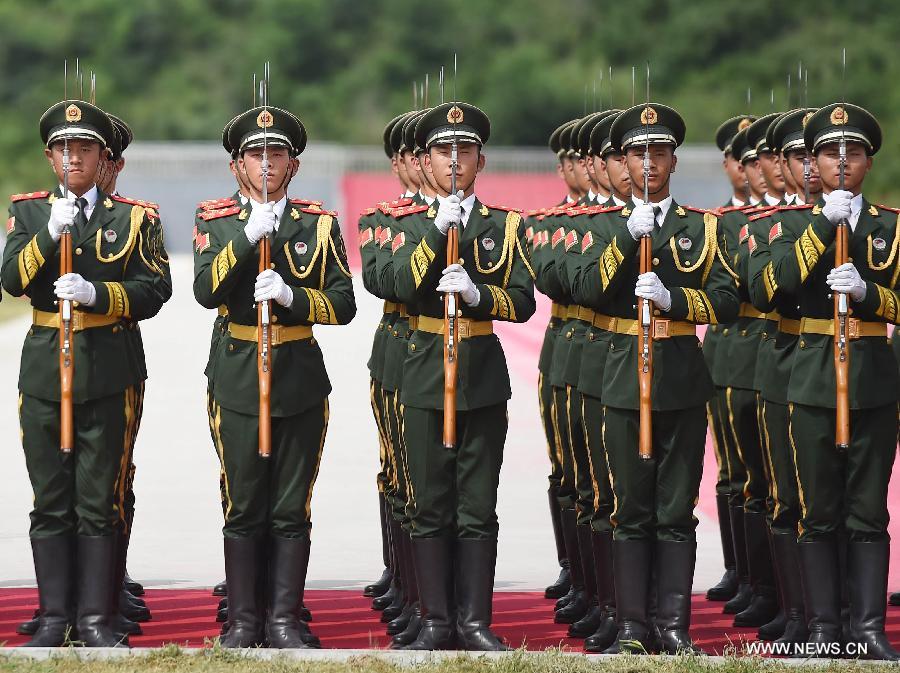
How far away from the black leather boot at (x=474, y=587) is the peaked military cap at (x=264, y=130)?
1.53m

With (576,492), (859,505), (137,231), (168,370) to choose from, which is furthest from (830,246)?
(168,370)

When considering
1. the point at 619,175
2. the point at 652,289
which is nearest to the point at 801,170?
the point at 619,175

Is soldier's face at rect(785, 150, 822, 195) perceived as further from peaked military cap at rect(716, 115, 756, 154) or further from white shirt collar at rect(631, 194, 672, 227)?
peaked military cap at rect(716, 115, 756, 154)

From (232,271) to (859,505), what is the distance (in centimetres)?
230

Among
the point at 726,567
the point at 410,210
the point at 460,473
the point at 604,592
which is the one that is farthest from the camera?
the point at 726,567

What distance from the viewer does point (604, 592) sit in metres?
7.05

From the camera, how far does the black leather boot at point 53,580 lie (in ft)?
22.0

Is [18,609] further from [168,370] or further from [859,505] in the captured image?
[168,370]

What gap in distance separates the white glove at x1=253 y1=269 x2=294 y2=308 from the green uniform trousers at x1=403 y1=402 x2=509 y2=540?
68cm

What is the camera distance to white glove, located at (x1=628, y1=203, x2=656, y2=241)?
6539mm

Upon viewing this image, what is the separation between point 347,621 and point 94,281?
1727 millimetres

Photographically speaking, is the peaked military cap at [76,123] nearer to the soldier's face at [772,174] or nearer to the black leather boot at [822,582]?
the soldier's face at [772,174]

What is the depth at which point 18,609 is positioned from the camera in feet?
24.6

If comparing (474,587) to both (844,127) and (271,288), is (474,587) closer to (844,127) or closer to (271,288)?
(271,288)
